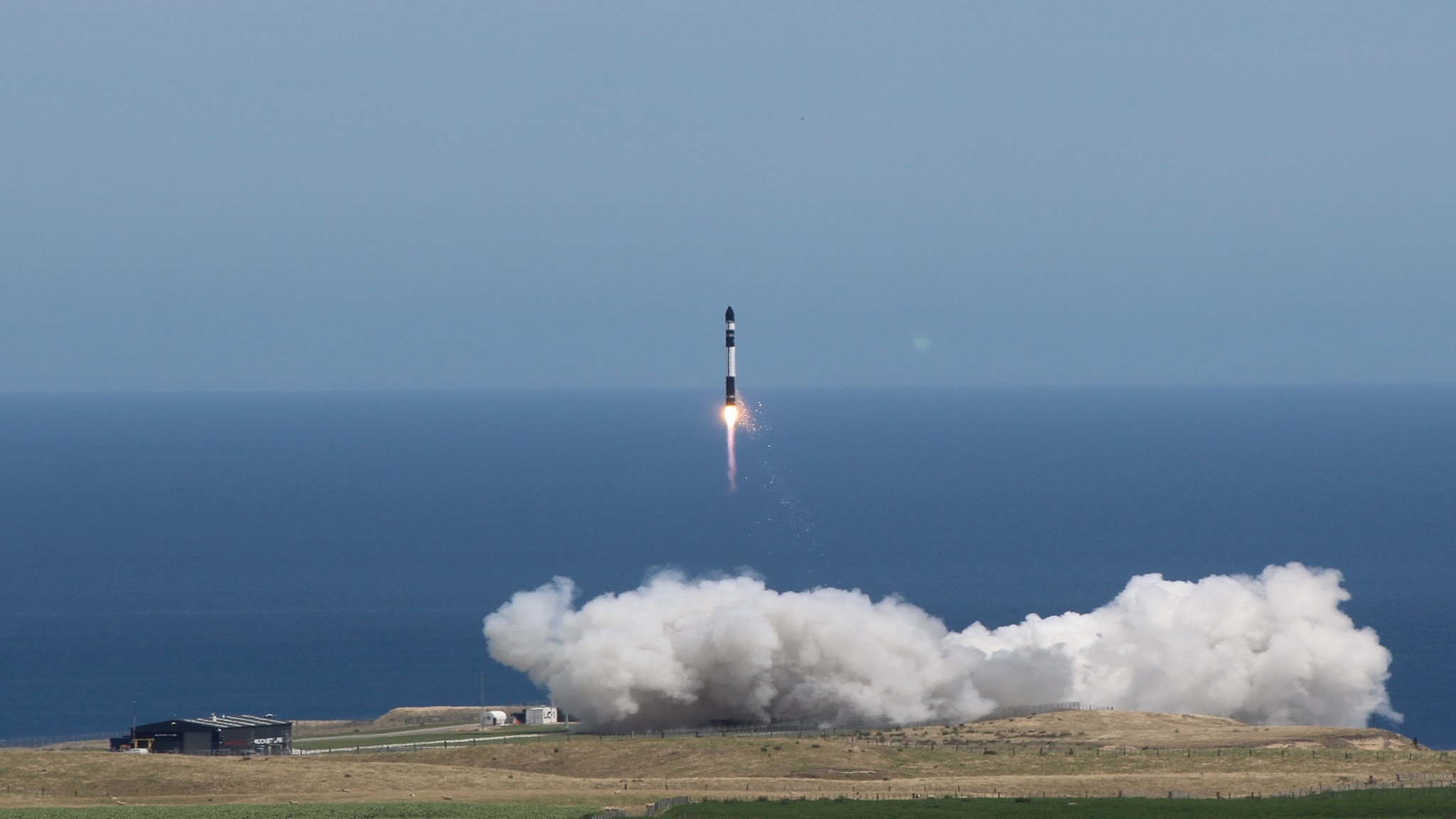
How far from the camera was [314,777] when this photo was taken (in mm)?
94688

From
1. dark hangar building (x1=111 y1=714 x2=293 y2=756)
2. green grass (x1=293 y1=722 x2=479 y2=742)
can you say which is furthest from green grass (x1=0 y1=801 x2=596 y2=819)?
green grass (x1=293 y1=722 x2=479 y2=742)

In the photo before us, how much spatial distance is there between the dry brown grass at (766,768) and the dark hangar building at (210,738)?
902 centimetres

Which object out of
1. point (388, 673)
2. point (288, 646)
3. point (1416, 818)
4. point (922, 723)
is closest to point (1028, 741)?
point (922, 723)

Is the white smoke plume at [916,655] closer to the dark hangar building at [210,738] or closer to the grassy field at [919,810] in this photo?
the dark hangar building at [210,738]

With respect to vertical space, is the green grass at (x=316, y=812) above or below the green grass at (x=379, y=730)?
below

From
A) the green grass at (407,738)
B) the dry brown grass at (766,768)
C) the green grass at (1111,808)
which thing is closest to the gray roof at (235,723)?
the green grass at (407,738)

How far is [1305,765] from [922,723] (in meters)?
27.8

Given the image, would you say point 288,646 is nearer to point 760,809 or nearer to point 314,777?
point 314,777

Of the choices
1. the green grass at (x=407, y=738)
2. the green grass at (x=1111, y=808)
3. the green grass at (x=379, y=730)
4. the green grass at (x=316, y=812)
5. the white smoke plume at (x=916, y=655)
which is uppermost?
the white smoke plume at (x=916, y=655)

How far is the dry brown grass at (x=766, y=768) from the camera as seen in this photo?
91375mm

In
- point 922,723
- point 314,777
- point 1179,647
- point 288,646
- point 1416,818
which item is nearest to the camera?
point 1416,818

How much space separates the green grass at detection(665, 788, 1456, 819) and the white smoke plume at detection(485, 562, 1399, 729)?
119 ft

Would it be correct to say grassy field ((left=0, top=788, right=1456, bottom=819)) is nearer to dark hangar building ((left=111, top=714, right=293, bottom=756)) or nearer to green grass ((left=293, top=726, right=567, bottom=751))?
dark hangar building ((left=111, top=714, right=293, bottom=756))

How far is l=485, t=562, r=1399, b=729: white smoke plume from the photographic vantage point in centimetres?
12219
